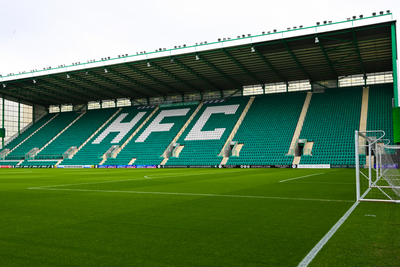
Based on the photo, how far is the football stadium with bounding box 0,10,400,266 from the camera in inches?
201

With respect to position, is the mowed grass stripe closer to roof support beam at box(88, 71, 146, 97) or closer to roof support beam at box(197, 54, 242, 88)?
roof support beam at box(197, 54, 242, 88)

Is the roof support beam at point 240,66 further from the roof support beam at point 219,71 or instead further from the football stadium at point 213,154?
the roof support beam at point 219,71

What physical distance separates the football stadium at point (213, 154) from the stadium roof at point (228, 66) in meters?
0.19

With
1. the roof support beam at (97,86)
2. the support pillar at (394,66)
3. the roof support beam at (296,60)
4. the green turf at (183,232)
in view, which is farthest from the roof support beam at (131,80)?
the green turf at (183,232)

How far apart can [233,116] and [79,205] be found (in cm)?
3800

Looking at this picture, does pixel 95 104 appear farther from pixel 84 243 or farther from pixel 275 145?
pixel 84 243

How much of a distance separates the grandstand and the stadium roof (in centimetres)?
13

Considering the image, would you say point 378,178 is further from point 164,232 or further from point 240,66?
point 240,66

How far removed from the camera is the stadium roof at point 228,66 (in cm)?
3262

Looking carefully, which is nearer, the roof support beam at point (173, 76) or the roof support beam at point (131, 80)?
the roof support beam at point (173, 76)

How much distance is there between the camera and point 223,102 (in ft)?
164

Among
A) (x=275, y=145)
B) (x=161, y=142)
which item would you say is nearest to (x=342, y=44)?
(x=275, y=145)

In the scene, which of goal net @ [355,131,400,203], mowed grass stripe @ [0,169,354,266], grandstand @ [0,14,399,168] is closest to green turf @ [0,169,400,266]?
mowed grass stripe @ [0,169,354,266]

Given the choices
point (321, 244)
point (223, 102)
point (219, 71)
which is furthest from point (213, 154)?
point (321, 244)
